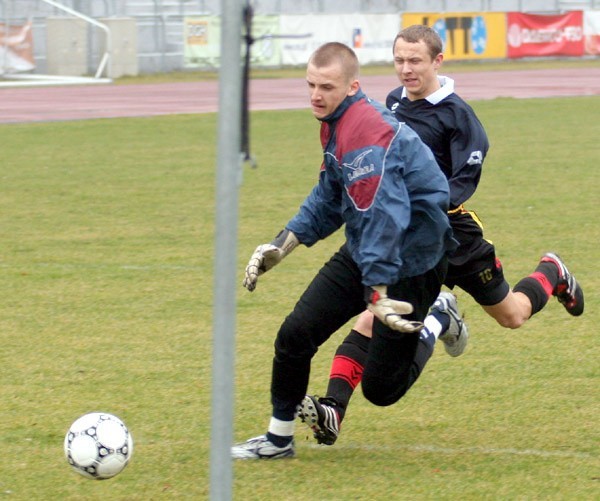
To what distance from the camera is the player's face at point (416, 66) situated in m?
5.78

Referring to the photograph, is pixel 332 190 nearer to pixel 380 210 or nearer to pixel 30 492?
pixel 380 210

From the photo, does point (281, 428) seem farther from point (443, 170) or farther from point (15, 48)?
point (15, 48)

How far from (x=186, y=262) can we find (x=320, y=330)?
477 cm

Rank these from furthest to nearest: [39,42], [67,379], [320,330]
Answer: [39,42], [67,379], [320,330]

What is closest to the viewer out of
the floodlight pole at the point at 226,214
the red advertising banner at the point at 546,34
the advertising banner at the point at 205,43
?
the floodlight pole at the point at 226,214

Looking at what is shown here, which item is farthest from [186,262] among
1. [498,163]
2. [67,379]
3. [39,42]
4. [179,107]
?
[39,42]

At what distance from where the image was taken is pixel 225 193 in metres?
2.80

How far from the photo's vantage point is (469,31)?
40.1 meters

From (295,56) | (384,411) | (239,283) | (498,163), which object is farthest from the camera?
(295,56)

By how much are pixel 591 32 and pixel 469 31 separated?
4.67 metres

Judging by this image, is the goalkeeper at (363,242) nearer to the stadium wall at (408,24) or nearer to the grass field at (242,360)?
the grass field at (242,360)

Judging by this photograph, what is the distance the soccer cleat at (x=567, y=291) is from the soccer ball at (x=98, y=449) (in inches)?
119

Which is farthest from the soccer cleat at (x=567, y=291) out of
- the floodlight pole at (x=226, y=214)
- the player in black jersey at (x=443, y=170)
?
the floodlight pole at (x=226, y=214)

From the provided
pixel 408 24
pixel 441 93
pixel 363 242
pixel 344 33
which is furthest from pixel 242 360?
pixel 408 24
